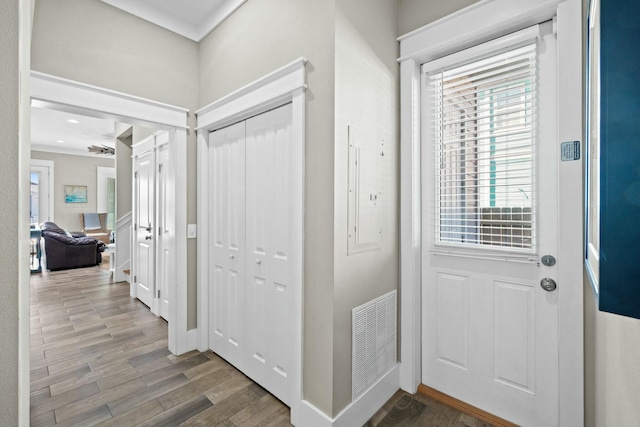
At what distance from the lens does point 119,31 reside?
2.29m

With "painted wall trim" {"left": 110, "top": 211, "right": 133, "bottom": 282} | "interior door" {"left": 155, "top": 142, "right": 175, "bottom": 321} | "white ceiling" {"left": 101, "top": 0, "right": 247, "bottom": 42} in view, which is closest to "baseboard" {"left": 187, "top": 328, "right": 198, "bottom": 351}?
"interior door" {"left": 155, "top": 142, "right": 175, "bottom": 321}

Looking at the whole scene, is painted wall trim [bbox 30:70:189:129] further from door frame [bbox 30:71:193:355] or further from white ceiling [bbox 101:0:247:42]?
white ceiling [bbox 101:0:247:42]

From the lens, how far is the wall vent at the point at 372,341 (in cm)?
178

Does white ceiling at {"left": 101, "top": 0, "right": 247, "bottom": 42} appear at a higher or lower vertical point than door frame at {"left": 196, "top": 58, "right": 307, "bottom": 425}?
higher

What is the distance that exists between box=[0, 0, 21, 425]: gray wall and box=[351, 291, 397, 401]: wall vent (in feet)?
4.70

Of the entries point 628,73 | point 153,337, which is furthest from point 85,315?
point 628,73

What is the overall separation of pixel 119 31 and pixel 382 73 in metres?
2.04

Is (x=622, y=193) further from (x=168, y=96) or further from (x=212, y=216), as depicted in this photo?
(x=168, y=96)

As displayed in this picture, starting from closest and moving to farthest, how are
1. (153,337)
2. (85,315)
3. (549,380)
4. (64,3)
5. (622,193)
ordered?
1. (622,193)
2. (549,380)
3. (64,3)
4. (153,337)
5. (85,315)

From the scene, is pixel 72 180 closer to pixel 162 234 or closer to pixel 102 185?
pixel 102 185

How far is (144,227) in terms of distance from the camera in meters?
4.10

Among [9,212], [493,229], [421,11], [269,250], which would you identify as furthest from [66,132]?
[493,229]

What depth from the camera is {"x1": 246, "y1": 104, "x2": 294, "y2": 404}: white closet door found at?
1945mm

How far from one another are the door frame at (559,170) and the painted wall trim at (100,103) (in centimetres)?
193
